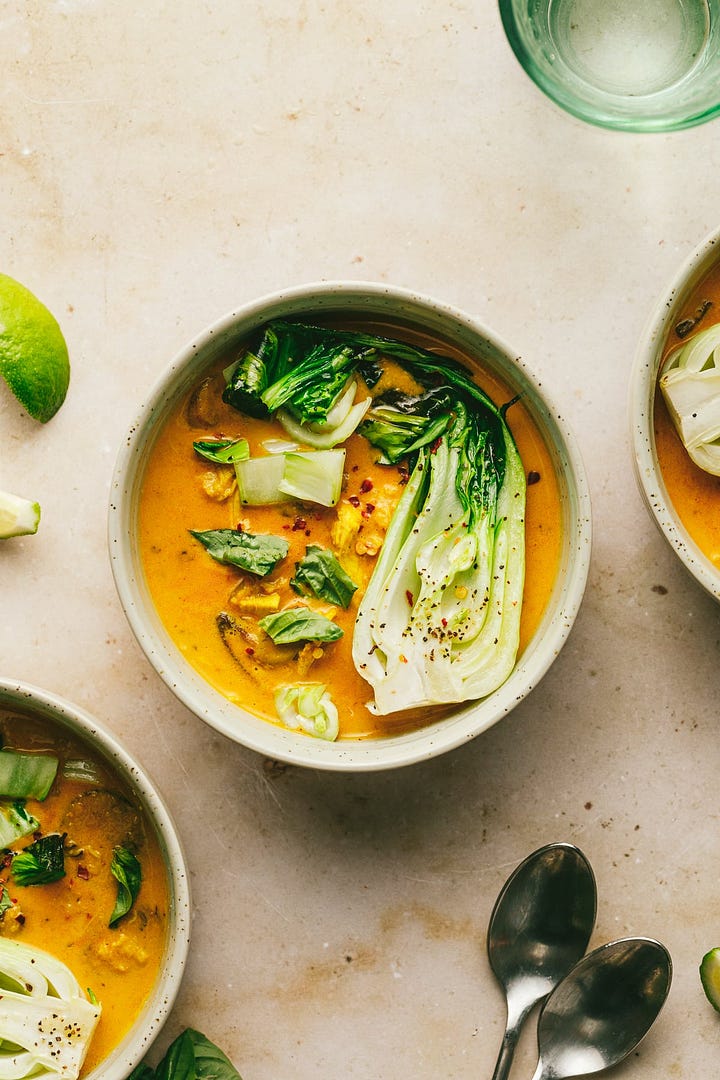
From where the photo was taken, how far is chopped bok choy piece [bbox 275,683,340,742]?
222 cm

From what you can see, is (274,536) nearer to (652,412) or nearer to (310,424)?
(310,424)

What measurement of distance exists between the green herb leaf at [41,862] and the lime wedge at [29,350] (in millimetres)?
968

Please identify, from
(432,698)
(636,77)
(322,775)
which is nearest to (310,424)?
(432,698)

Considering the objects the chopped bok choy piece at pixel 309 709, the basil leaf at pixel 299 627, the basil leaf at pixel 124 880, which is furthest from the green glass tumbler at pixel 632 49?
the basil leaf at pixel 124 880

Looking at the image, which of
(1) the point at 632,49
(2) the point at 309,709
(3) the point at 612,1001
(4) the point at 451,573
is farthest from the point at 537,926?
(1) the point at 632,49

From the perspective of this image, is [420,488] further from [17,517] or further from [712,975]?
[712,975]

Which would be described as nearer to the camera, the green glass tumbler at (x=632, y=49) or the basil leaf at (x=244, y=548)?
the basil leaf at (x=244, y=548)

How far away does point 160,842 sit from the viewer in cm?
221

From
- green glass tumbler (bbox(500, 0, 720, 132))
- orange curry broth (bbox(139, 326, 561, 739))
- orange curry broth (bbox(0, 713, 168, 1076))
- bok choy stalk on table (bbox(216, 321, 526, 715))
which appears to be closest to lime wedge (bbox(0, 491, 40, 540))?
orange curry broth (bbox(139, 326, 561, 739))

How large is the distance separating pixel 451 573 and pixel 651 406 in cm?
54

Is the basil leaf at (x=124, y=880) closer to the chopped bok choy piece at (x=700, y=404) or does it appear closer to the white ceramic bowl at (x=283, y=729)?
the white ceramic bowl at (x=283, y=729)

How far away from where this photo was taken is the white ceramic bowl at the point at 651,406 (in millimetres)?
2092

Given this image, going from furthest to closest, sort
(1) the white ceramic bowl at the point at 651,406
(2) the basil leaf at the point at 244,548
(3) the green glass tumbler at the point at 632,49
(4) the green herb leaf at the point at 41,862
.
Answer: (3) the green glass tumbler at the point at 632,49 < (4) the green herb leaf at the point at 41,862 < (2) the basil leaf at the point at 244,548 < (1) the white ceramic bowl at the point at 651,406

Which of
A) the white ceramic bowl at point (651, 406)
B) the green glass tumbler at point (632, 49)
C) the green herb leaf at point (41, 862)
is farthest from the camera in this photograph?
the green glass tumbler at point (632, 49)
